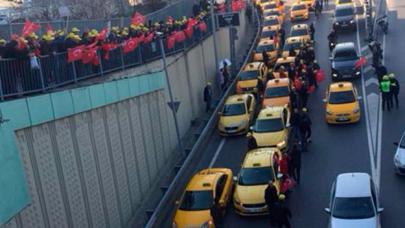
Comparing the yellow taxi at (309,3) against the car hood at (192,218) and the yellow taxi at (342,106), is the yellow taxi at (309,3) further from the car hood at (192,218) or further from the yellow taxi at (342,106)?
the car hood at (192,218)

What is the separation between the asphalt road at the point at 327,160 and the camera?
19047mm

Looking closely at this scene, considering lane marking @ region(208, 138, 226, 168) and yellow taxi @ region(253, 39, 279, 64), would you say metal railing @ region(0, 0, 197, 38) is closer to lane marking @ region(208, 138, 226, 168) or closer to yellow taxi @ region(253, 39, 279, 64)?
yellow taxi @ region(253, 39, 279, 64)

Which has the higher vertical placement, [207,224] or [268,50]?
[268,50]

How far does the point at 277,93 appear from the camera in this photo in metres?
29.1

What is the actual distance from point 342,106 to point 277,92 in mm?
3556

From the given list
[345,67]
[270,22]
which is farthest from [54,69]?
[270,22]

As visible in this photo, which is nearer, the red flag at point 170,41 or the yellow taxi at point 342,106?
the yellow taxi at point 342,106

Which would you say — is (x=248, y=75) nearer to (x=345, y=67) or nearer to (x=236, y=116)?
(x=345, y=67)

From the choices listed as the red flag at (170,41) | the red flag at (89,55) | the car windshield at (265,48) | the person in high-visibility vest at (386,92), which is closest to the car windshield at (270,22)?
the car windshield at (265,48)

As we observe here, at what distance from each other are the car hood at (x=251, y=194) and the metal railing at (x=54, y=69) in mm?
6105

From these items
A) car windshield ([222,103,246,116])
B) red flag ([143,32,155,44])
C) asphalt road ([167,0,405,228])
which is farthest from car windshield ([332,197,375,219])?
car windshield ([222,103,246,116])

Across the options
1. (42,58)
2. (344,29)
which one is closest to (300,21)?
(344,29)

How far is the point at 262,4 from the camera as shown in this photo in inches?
2223

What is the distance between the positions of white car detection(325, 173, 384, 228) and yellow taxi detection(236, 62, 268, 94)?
1421 centimetres
